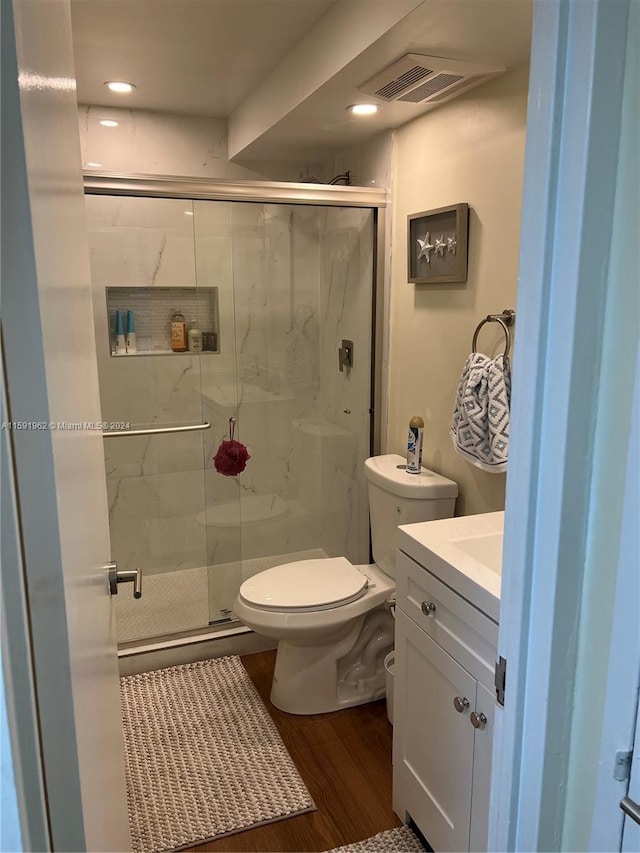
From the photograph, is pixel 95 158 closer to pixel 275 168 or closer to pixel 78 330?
pixel 275 168

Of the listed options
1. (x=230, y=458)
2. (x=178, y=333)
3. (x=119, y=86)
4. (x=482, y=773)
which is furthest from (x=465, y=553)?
(x=119, y=86)

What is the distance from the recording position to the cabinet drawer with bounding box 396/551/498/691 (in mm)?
1339

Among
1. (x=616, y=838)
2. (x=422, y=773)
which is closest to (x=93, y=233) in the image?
(x=422, y=773)

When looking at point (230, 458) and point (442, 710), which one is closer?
point (442, 710)

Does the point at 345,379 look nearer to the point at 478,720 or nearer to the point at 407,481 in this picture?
the point at 407,481

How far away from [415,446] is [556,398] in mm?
1465

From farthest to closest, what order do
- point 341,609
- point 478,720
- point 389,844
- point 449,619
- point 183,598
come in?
point 183,598 → point 341,609 → point 389,844 → point 449,619 → point 478,720

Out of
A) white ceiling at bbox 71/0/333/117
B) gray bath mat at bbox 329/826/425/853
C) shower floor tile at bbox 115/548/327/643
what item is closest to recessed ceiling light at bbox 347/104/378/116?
white ceiling at bbox 71/0/333/117

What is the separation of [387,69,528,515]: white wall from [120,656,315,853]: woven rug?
1.05 meters

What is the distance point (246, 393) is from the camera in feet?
10.2

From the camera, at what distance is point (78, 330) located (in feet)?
2.92

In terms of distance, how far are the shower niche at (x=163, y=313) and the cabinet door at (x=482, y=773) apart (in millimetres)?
2132

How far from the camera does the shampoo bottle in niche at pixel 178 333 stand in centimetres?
302

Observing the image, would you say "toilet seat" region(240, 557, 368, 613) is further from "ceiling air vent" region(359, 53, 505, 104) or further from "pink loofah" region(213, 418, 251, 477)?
"ceiling air vent" region(359, 53, 505, 104)
